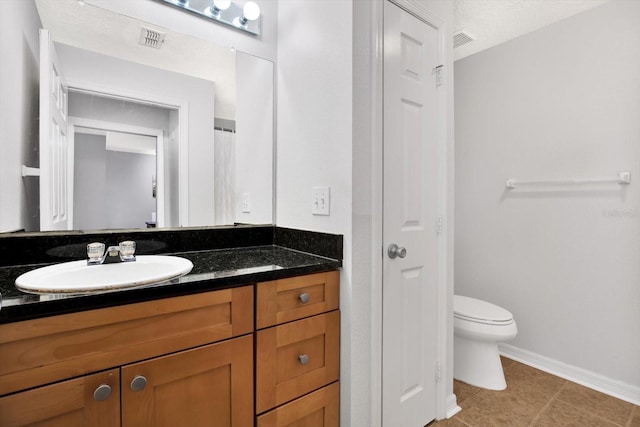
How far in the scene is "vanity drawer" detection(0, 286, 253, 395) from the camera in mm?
726

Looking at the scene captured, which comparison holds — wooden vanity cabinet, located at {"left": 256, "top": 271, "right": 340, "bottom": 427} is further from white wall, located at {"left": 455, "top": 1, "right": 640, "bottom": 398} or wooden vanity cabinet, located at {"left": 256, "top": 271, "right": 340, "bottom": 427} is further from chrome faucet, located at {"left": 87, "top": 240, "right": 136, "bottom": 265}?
white wall, located at {"left": 455, "top": 1, "right": 640, "bottom": 398}

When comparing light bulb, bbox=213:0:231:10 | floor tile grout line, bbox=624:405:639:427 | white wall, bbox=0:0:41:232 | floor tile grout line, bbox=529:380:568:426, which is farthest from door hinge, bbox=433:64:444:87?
floor tile grout line, bbox=624:405:639:427

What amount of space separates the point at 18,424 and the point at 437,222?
163cm

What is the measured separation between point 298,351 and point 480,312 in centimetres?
134

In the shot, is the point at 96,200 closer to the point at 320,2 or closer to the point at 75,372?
the point at 75,372

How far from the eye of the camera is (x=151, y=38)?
1384 millimetres

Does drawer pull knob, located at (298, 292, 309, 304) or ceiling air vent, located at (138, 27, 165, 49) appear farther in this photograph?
ceiling air vent, located at (138, 27, 165, 49)

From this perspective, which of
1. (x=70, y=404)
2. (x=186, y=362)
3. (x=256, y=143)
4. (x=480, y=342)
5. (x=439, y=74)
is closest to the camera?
(x=70, y=404)

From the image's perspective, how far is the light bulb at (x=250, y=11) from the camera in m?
1.51

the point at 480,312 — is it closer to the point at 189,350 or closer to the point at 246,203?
the point at 246,203

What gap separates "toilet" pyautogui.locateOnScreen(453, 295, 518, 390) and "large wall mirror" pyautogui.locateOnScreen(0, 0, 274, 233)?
1376 millimetres

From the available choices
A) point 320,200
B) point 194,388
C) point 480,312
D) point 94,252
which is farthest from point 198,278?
point 480,312

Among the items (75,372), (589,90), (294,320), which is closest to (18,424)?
(75,372)

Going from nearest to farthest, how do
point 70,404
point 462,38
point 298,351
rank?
point 70,404 < point 298,351 < point 462,38
